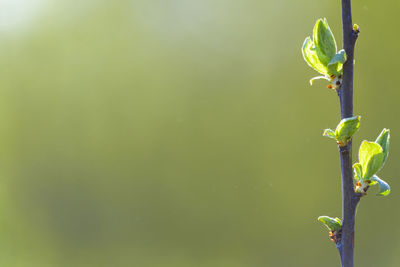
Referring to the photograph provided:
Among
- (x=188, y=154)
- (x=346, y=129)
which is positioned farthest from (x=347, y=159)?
(x=188, y=154)

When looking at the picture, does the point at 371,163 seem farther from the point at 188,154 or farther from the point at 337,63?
the point at 188,154

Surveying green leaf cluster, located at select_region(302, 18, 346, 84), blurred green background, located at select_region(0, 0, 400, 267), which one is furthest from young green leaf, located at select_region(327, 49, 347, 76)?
blurred green background, located at select_region(0, 0, 400, 267)

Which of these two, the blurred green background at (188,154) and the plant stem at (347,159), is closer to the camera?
the plant stem at (347,159)

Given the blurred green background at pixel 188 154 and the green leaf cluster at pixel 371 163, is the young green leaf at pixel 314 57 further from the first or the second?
the blurred green background at pixel 188 154

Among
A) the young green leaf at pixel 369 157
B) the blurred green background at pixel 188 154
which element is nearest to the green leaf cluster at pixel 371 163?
the young green leaf at pixel 369 157

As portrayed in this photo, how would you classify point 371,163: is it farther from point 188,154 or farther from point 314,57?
point 188,154

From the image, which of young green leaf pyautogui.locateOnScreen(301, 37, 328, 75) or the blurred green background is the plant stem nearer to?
young green leaf pyautogui.locateOnScreen(301, 37, 328, 75)

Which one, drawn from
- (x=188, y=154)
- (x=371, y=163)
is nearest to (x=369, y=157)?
(x=371, y=163)

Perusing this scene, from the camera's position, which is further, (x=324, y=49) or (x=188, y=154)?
(x=188, y=154)
